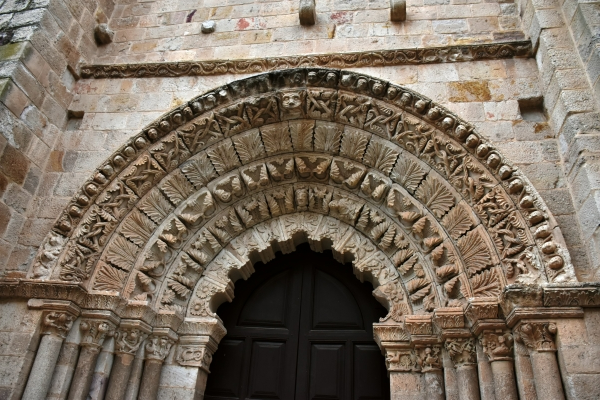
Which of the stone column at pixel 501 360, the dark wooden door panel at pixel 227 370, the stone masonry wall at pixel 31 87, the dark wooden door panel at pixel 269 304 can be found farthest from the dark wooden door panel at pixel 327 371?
the stone masonry wall at pixel 31 87

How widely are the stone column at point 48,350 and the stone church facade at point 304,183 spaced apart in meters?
0.01

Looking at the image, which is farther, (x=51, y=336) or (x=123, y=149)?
(x=123, y=149)

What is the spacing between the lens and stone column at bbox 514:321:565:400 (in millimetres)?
2807

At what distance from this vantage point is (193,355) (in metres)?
3.87

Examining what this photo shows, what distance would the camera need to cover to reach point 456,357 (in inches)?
132

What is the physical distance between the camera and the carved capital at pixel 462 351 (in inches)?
131

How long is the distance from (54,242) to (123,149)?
0.96 m

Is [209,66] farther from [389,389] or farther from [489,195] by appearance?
[389,389]

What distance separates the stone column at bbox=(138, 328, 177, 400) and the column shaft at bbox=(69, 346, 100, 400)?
0.38 meters

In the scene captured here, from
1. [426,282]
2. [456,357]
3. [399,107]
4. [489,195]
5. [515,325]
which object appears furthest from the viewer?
[399,107]

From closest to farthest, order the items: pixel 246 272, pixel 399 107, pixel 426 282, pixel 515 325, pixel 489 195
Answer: pixel 515 325, pixel 489 195, pixel 426 282, pixel 399 107, pixel 246 272

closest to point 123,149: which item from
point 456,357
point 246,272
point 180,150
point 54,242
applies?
point 180,150

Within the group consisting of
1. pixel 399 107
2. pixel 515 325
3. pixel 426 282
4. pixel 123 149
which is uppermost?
pixel 399 107

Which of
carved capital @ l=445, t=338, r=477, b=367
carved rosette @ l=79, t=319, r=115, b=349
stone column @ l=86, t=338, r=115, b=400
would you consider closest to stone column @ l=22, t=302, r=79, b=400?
carved rosette @ l=79, t=319, r=115, b=349
